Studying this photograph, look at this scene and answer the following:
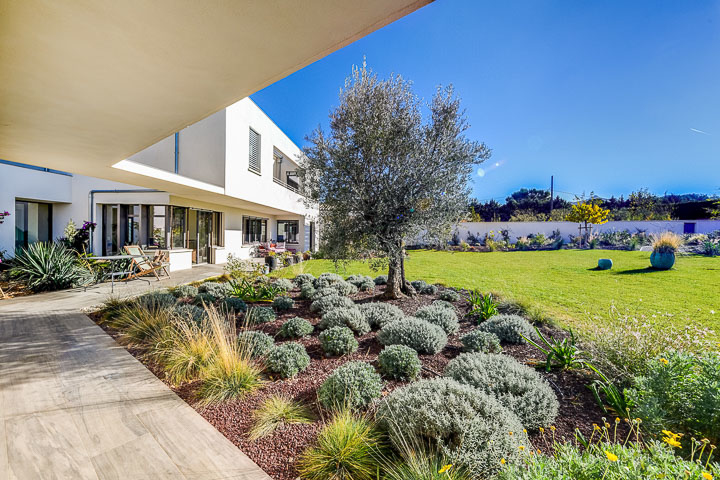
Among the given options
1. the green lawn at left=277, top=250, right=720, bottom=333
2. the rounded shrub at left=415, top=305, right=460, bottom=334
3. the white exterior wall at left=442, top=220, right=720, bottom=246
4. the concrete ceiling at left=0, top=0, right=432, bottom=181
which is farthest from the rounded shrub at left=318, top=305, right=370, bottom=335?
the white exterior wall at left=442, top=220, right=720, bottom=246

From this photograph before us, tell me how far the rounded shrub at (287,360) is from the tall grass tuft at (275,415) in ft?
1.81

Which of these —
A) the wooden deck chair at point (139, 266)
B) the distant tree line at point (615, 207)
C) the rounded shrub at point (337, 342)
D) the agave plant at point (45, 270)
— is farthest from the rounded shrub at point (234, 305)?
the distant tree line at point (615, 207)

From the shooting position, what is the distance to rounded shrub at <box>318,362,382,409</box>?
102 inches

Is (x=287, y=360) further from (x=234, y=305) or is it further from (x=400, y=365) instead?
(x=234, y=305)

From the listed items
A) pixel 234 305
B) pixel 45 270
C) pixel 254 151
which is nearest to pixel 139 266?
pixel 45 270

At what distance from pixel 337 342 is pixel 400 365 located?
0.95 meters

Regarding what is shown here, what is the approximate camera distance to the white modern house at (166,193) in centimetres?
937

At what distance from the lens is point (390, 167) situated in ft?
19.3

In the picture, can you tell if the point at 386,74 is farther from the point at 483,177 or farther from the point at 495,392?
the point at 495,392

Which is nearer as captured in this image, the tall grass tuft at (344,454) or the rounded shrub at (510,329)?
the tall grass tuft at (344,454)

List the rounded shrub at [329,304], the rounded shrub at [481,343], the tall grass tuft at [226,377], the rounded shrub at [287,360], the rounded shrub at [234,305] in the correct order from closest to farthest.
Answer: the tall grass tuft at [226,377] < the rounded shrub at [287,360] < the rounded shrub at [481,343] < the rounded shrub at [329,304] < the rounded shrub at [234,305]

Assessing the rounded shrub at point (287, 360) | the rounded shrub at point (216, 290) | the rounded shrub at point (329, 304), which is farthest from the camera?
the rounded shrub at point (216, 290)

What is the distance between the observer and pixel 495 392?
2512mm

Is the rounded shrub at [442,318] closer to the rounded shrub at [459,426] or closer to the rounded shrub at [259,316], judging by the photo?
the rounded shrub at [459,426]
